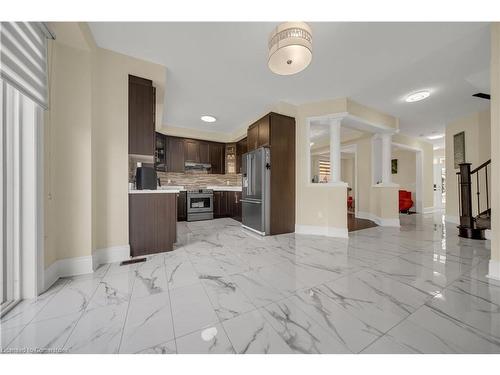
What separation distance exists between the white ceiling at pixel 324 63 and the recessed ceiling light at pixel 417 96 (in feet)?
0.32

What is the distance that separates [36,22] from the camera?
4.58ft

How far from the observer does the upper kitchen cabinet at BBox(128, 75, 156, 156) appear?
2.26 meters

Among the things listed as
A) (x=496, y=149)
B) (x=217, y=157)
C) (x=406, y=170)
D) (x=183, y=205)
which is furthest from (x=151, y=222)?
(x=406, y=170)

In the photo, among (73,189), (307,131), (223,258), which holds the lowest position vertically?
(223,258)

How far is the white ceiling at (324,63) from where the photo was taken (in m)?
1.87

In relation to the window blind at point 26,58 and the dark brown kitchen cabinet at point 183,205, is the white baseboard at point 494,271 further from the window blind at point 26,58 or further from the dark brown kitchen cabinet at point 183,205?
the dark brown kitchen cabinet at point 183,205

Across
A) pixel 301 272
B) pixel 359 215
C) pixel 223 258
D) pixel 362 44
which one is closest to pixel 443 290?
pixel 301 272

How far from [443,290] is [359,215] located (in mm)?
4360

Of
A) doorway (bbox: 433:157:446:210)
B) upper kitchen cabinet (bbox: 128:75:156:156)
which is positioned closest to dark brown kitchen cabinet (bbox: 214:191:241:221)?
upper kitchen cabinet (bbox: 128:75:156:156)

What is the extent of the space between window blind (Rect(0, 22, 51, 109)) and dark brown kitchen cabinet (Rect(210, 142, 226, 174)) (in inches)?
163

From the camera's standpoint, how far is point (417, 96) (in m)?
3.29

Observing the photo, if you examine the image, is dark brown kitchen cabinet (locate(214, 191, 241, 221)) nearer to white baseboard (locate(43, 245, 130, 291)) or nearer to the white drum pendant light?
white baseboard (locate(43, 245, 130, 291))

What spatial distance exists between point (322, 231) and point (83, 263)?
343 cm
